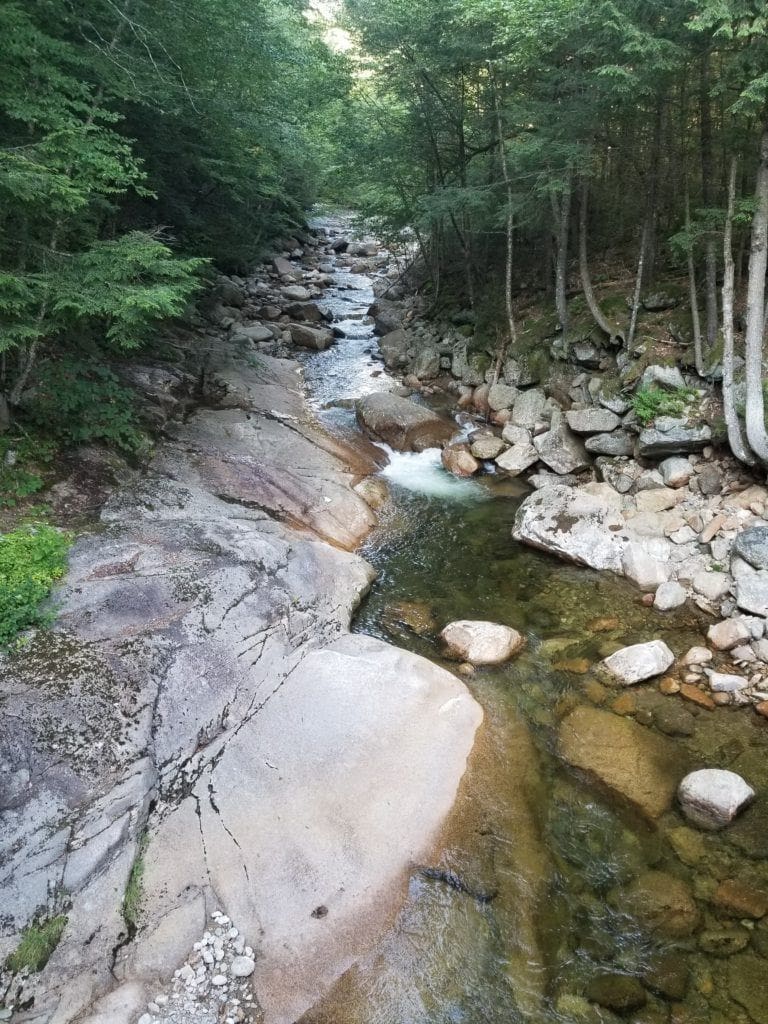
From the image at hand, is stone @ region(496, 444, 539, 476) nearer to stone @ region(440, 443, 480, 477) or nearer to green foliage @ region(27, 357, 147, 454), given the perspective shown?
stone @ region(440, 443, 480, 477)

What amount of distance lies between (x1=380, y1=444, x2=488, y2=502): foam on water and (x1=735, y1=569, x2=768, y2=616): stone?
5.20 metres

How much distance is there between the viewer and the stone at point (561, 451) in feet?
40.8

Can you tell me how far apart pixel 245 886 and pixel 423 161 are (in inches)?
800

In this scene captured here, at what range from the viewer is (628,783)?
6.26m

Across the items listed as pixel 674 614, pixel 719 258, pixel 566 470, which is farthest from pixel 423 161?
pixel 674 614

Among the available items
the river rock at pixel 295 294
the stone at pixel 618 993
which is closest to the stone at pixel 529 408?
the stone at pixel 618 993

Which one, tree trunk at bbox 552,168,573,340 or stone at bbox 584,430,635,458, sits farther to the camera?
tree trunk at bbox 552,168,573,340

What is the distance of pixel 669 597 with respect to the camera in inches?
350

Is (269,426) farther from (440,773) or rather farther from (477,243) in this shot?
(477,243)

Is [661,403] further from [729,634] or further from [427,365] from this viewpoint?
[427,365]

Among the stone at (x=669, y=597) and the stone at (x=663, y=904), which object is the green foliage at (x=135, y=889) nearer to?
the stone at (x=663, y=904)

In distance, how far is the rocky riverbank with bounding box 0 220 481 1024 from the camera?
4.48 meters

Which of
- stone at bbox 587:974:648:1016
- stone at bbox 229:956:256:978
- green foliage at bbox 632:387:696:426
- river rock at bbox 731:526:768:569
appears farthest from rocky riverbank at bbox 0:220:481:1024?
green foliage at bbox 632:387:696:426

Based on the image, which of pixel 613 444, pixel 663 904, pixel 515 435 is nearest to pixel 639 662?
pixel 663 904
